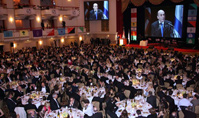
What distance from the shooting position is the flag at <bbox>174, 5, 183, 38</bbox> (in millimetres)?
25880

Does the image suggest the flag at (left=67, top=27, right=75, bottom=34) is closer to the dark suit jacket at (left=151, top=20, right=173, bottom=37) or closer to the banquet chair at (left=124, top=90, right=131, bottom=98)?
the dark suit jacket at (left=151, top=20, right=173, bottom=37)

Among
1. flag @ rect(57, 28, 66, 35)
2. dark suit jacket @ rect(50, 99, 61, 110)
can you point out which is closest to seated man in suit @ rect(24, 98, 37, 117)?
dark suit jacket @ rect(50, 99, 61, 110)

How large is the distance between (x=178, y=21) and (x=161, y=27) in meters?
2.70

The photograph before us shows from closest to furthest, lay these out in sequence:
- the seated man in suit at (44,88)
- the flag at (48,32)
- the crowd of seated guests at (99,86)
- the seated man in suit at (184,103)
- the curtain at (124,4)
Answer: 1. the crowd of seated guests at (99,86)
2. the seated man in suit at (184,103)
3. the seated man in suit at (44,88)
4. the flag at (48,32)
5. the curtain at (124,4)

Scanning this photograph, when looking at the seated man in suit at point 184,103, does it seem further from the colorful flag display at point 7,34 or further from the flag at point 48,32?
the flag at point 48,32

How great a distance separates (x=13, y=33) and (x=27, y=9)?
4.39 meters

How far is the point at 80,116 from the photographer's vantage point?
7320mm

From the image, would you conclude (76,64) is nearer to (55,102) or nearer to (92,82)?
(92,82)

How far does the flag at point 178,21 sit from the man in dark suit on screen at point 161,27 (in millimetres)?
730

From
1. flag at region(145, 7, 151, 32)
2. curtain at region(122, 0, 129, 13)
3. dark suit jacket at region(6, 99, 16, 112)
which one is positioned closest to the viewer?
dark suit jacket at region(6, 99, 16, 112)

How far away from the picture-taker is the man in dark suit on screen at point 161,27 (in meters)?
27.4

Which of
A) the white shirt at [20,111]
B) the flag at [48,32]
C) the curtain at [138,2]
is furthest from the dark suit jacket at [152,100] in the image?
the flag at [48,32]

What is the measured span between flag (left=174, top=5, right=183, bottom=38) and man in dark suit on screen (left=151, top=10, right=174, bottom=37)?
Answer: 28.7 inches

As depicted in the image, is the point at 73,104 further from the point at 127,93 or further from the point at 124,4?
the point at 124,4
